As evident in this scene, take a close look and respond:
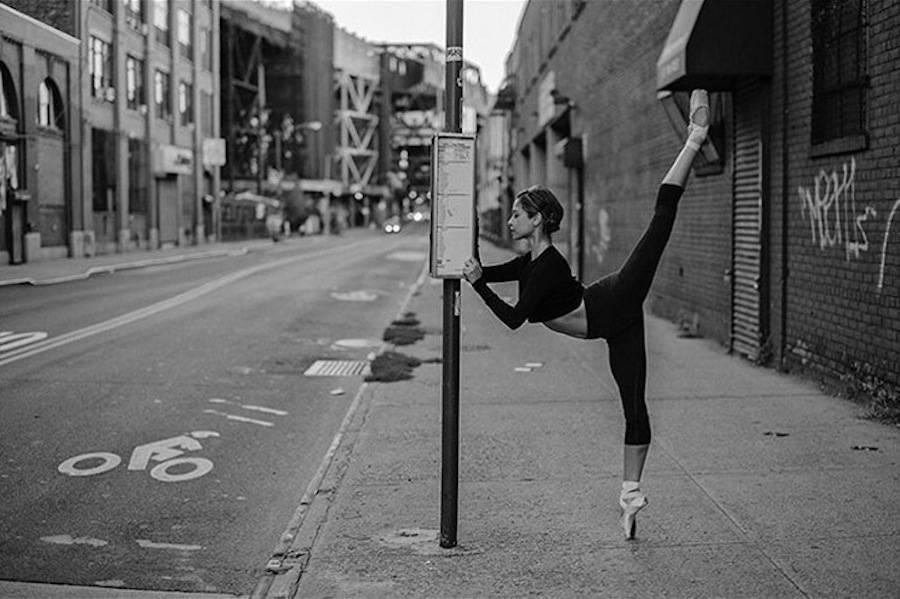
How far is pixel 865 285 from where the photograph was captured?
9.32m

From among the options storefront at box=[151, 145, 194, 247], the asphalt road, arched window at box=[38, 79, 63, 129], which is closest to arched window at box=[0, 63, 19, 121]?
arched window at box=[38, 79, 63, 129]

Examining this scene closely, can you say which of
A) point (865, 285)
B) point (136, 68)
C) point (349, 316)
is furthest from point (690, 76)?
point (136, 68)

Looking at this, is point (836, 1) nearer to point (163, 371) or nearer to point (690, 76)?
point (690, 76)

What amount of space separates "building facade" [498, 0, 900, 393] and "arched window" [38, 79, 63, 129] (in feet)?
20.4

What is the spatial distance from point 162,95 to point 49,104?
4218cm

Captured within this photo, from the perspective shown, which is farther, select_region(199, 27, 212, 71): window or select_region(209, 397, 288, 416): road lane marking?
select_region(199, 27, 212, 71): window

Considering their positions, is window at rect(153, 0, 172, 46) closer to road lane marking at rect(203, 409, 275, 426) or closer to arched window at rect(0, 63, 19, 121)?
arched window at rect(0, 63, 19, 121)

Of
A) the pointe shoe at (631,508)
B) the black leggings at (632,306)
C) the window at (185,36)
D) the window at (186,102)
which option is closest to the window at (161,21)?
the window at (185,36)

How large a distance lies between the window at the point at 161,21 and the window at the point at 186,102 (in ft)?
31.1

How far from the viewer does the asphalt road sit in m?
5.94

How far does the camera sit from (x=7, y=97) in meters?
8.59

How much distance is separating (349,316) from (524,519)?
527 inches

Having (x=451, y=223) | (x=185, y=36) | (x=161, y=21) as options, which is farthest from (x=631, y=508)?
(x=185, y=36)

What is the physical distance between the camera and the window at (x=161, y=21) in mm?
30641
